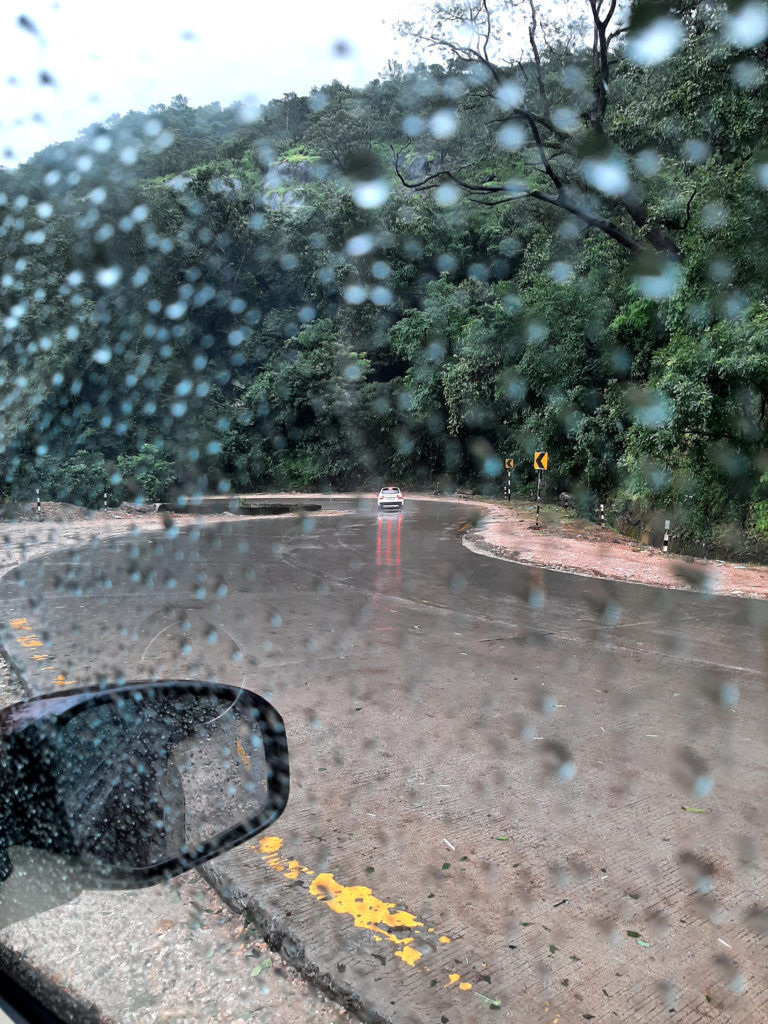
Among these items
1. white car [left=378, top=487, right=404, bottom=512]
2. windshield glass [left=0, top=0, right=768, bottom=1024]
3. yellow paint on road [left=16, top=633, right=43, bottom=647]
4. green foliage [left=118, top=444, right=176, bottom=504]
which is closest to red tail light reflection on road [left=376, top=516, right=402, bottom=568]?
windshield glass [left=0, top=0, right=768, bottom=1024]

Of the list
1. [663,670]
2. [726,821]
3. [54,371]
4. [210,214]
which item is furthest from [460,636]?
[210,214]

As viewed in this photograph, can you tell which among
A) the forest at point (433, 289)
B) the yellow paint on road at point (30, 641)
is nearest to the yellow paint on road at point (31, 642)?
the yellow paint on road at point (30, 641)

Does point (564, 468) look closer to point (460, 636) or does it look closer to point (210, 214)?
point (460, 636)

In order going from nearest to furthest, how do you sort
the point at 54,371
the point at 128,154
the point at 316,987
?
the point at 316,987 < the point at 54,371 < the point at 128,154

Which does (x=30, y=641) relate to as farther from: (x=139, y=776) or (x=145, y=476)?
(x=145, y=476)

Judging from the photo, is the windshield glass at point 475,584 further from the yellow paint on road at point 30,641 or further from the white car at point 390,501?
the white car at point 390,501

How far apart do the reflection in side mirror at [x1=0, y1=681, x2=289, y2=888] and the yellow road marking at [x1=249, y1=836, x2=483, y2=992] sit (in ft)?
2.59

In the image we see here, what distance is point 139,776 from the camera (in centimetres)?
206

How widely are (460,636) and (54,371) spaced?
36.4m

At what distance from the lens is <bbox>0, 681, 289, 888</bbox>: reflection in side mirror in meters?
1.80

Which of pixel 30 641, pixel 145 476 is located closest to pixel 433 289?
pixel 145 476

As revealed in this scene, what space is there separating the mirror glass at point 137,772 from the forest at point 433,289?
13.6 meters

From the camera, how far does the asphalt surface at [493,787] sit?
259 centimetres

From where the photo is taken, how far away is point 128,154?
139 feet
